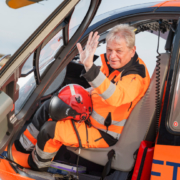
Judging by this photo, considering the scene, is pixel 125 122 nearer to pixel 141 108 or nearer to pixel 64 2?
pixel 141 108

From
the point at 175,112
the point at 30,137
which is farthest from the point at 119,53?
the point at 30,137

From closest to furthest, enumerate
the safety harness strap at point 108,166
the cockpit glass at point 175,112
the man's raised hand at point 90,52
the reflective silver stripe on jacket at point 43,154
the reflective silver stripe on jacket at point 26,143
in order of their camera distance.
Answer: the cockpit glass at point 175,112 → the man's raised hand at point 90,52 → the safety harness strap at point 108,166 → the reflective silver stripe on jacket at point 43,154 → the reflective silver stripe on jacket at point 26,143

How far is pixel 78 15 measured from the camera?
1309mm

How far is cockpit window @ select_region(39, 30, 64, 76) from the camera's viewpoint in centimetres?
125

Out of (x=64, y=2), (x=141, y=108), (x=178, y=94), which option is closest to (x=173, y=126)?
(x=178, y=94)

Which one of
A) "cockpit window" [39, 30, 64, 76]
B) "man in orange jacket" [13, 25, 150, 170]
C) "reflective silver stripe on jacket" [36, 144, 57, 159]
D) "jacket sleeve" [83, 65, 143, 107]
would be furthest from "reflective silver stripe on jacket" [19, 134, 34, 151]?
"jacket sleeve" [83, 65, 143, 107]

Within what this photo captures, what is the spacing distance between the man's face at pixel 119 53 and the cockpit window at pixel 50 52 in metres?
0.38

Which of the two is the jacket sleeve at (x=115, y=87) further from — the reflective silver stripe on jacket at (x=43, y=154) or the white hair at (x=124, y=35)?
the reflective silver stripe on jacket at (x=43, y=154)

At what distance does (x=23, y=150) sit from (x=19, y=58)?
1.10 meters

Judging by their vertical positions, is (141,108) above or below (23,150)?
above

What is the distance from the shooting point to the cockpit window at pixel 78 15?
1.24m

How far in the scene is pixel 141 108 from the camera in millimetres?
1411

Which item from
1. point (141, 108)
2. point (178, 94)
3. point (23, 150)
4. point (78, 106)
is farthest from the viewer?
point (23, 150)

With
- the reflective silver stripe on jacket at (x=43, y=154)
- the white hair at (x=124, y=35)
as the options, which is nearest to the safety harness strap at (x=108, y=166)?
the reflective silver stripe on jacket at (x=43, y=154)
